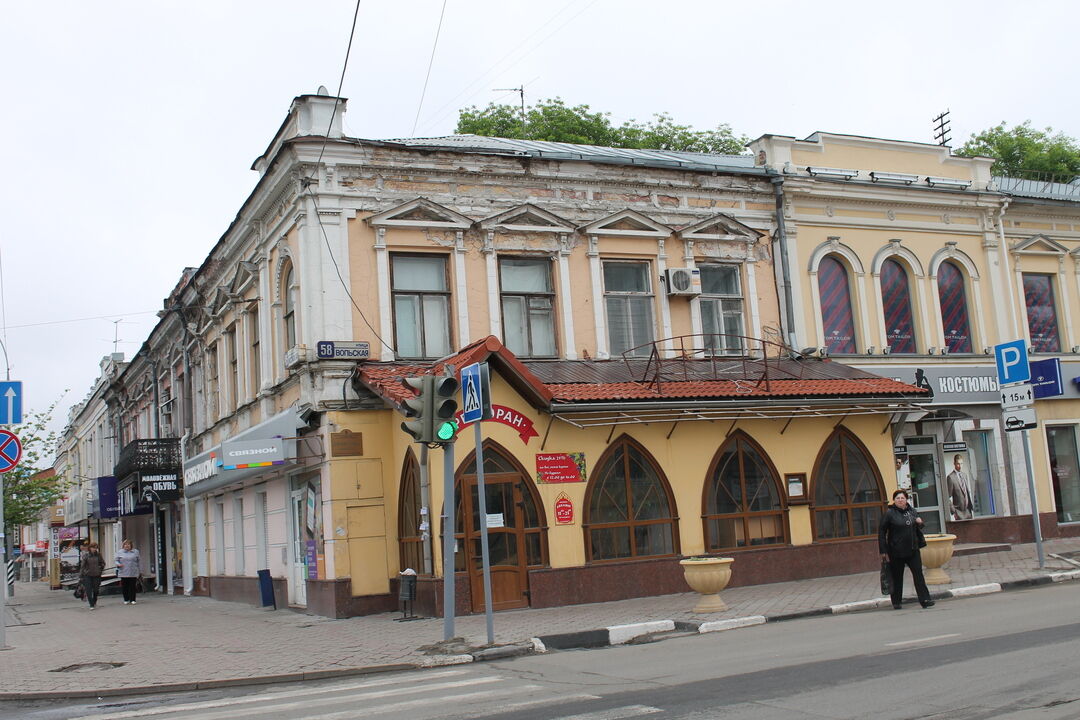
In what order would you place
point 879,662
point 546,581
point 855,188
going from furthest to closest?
point 855,188 → point 546,581 → point 879,662

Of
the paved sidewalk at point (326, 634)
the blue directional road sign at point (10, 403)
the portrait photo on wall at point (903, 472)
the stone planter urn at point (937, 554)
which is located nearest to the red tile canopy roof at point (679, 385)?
the portrait photo on wall at point (903, 472)

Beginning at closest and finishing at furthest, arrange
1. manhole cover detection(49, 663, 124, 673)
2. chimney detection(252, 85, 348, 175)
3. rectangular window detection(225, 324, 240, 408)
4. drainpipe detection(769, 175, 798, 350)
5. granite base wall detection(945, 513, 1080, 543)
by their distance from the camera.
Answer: manhole cover detection(49, 663, 124, 673) < chimney detection(252, 85, 348, 175) < drainpipe detection(769, 175, 798, 350) < granite base wall detection(945, 513, 1080, 543) < rectangular window detection(225, 324, 240, 408)

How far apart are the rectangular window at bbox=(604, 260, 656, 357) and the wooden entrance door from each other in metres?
4.39

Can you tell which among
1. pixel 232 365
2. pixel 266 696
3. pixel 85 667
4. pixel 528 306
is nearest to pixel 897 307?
pixel 528 306

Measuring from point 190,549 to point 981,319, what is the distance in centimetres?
2078

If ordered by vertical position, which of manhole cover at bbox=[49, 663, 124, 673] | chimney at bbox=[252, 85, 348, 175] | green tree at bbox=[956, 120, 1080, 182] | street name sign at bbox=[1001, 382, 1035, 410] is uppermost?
green tree at bbox=[956, 120, 1080, 182]

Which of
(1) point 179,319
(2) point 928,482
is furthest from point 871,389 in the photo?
(1) point 179,319

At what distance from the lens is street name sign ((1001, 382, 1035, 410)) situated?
17.3m

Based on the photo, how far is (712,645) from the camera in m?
11.6

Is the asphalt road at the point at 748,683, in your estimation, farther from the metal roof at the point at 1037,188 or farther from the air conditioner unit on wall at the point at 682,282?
the metal roof at the point at 1037,188

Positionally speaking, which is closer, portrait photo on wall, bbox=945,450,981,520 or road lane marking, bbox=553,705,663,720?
road lane marking, bbox=553,705,663,720

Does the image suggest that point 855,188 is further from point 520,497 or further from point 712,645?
point 712,645

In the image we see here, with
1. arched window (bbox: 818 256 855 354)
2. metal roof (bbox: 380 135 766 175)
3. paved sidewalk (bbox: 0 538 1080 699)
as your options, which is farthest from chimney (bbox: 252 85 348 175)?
arched window (bbox: 818 256 855 354)

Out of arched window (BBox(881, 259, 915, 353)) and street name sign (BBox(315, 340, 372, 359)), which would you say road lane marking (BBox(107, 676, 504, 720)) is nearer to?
street name sign (BBox(315, 340, 372, 359))
